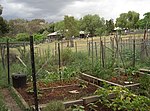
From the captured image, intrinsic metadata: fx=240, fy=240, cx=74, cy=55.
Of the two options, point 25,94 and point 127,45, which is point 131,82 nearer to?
point 25,94

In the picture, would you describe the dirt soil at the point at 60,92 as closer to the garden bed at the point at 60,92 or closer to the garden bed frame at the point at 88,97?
the garden bed at the point at 60,92

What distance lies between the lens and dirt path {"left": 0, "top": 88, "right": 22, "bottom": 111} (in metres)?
6.13

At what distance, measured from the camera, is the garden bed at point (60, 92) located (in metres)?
6.29

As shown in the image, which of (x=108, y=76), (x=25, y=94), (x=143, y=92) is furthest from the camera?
(x=108, y=76)

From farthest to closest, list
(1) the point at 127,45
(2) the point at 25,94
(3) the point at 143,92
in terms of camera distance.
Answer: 1. (1) the point at 127,45
2. (2) the point at 25,94
3. (3) the point at 143,92

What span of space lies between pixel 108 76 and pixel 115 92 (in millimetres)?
2602

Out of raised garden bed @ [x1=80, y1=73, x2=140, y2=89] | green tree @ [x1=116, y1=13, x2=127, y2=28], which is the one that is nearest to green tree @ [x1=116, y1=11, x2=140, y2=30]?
green tree @ [x1=116, y1=13, x2=127, y2=28]

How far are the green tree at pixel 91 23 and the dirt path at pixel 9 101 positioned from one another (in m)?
47.0

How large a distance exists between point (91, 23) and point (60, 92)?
50.2 m

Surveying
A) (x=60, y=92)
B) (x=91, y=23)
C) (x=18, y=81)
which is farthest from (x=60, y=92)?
(x=91, y=23)

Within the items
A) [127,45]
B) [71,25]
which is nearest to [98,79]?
[127,45]

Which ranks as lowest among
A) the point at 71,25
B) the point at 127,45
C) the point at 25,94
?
the point at 25,94

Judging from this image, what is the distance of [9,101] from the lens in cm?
689

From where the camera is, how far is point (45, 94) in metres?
6.84
